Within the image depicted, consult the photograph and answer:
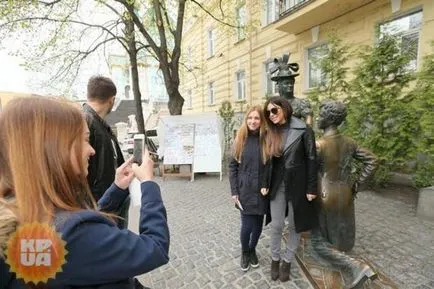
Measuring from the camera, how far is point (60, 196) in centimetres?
94

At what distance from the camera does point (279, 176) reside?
2.90 meters

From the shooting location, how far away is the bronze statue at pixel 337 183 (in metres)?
2.71

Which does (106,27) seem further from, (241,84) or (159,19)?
(241,84)

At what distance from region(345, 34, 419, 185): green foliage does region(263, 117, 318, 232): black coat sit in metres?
3.64

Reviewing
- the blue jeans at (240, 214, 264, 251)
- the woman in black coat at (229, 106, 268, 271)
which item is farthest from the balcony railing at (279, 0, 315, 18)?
the blue jeans at (240, 214, 264, 251)

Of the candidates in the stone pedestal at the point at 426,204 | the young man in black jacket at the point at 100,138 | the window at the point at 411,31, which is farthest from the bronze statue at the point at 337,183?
the window at the point at 411,31

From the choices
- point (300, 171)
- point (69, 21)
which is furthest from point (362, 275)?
point (69, 21)

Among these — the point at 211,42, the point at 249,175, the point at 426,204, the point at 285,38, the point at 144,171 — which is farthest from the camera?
the point at 211,42

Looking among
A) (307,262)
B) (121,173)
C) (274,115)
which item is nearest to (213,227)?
(307,262)

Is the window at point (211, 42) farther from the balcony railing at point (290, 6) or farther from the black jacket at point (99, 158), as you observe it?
the black jacket at point (99, 158)

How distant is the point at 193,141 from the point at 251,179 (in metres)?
5.14

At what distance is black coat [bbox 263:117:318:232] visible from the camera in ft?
9.07

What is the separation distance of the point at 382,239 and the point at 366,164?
70.1 inches

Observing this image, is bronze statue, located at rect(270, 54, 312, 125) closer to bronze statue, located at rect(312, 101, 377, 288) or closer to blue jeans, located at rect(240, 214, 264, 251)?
bronze statue, located at rect(312, 101, 377, 288)
